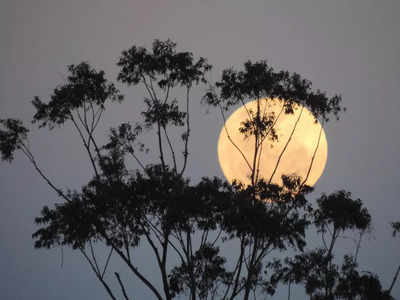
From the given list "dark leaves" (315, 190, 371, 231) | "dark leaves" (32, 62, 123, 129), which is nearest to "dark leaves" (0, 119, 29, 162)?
"dark leaves" (32, 62, 123, 129)

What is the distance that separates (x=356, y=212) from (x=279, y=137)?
295 inches

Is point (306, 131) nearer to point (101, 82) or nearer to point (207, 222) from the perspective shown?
point (207, 222)

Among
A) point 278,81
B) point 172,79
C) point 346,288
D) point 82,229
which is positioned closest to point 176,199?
point 82,229

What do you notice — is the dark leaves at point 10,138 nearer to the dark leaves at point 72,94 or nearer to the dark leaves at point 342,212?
the dark leaves at point 72,94

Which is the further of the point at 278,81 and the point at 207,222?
the point at 278,81

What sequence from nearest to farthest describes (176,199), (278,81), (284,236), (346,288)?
1. (176,199)
2. (284,236)
3. (278,81)
4. (346,288)

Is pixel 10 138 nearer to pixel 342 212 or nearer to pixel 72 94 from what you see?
pixel 72 94

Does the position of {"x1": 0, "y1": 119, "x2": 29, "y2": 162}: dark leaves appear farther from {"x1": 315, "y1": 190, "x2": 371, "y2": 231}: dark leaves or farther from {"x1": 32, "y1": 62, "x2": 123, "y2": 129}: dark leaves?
{"x1": 315, "y1": 190, "x2": 371, "y2": 231}: dark leaves

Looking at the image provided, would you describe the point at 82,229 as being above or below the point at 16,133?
below

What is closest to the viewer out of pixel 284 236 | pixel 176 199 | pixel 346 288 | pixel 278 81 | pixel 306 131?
pixel 176 199

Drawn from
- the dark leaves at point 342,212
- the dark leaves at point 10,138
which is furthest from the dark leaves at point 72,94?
the dark leaves at point 342,212

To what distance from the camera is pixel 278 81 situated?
29.7 metres

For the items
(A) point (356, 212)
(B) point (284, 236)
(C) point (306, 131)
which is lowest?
(B) point (284, 236)

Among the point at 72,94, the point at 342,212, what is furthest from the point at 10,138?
the point at 342,212
